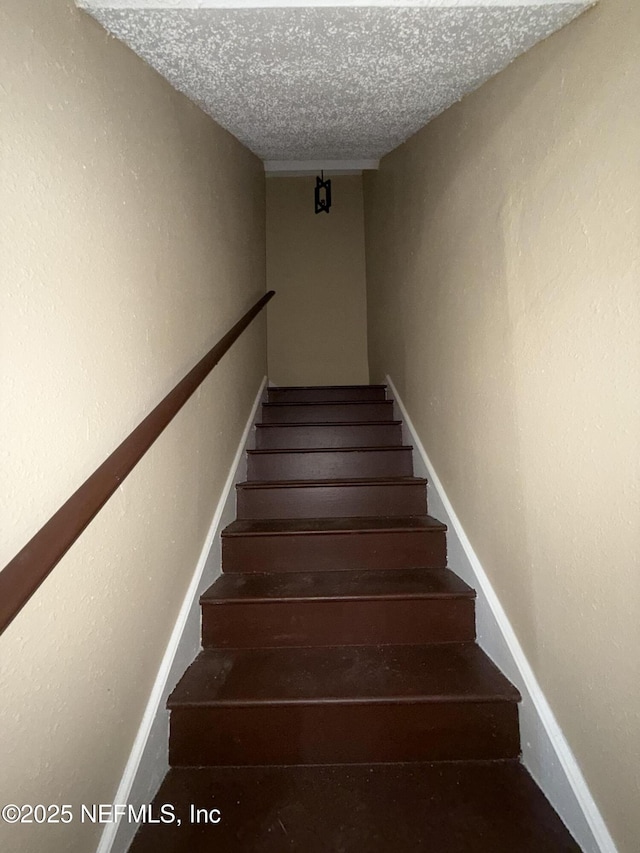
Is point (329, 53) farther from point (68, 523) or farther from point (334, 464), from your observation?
point (334, 464)

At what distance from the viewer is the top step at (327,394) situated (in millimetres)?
2811

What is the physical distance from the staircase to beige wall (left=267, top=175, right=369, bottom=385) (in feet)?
6.27

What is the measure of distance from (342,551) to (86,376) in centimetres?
117

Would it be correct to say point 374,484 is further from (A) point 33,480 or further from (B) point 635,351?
(A) point 33,480

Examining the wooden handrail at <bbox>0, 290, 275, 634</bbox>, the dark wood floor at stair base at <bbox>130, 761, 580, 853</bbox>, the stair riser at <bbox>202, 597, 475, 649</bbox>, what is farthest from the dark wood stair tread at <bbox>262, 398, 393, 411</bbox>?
the dark wood floor at stair base at <bbox>130, 761, 580, 853</bbox>

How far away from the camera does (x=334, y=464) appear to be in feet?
7.09

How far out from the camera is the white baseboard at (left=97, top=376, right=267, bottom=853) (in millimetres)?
974

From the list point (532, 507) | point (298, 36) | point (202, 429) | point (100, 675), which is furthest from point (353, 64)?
point (100, 675)

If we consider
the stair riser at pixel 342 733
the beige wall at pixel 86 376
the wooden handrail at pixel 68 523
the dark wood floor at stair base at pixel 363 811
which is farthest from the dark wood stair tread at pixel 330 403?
the dark wood floor at stair base at pixel 363 811

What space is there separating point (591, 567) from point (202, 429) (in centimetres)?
128

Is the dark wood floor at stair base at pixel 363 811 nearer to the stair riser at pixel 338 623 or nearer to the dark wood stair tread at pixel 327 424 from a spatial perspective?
the stair riser at pixel 338 623

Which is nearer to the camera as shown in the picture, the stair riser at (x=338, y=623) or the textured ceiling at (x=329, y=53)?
the textured ceiling at (x=329, y=53)

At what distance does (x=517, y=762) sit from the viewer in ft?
3.78

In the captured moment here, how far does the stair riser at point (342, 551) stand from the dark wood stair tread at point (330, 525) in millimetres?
15
